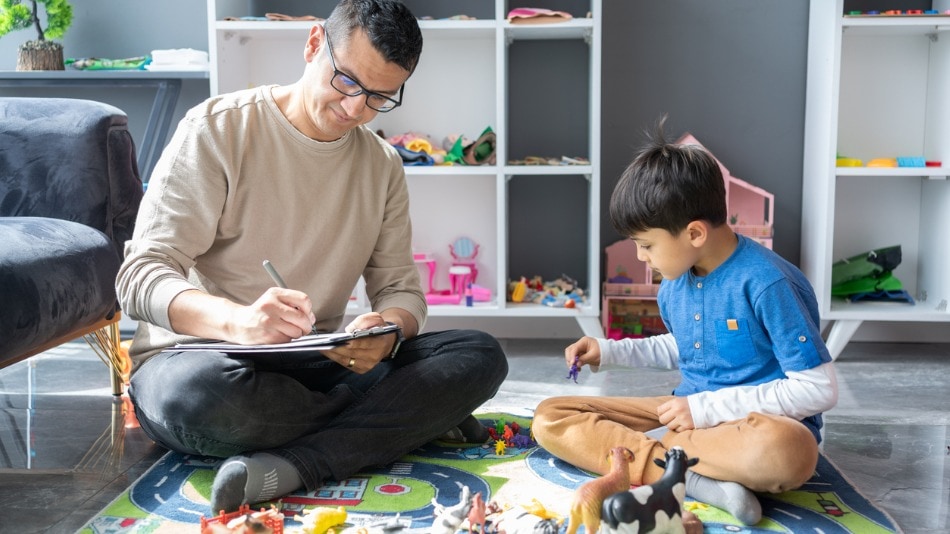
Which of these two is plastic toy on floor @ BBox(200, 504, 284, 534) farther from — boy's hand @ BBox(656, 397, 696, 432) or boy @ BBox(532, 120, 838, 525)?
boy's hand @ BBox(656, 397, 696, 432)

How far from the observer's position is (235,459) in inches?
56.8

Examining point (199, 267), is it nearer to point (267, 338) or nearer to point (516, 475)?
point (267, 338)

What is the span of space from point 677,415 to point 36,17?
2.36 m

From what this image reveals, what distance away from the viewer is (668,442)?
1573 mm

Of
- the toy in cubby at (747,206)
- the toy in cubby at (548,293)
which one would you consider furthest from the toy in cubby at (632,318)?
the toy in cubby at (747,206)

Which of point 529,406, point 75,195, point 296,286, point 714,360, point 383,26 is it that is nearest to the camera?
point 383,26

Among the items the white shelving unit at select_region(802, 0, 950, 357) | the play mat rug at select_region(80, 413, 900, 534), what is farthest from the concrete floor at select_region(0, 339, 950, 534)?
the white shelving unit at select_region(802, 0, 950, 357)

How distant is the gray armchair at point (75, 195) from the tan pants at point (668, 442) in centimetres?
95

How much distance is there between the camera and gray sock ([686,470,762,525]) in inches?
55.3

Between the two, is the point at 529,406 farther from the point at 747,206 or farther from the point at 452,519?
the point at 747,206

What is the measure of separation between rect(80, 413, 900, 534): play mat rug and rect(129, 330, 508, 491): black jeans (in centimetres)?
5

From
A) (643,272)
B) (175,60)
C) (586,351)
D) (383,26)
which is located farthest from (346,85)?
(643,272)

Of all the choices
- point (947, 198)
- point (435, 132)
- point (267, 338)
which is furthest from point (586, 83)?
point (267, 338)

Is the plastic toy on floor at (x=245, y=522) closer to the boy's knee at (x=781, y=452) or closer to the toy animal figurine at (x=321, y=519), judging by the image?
the toy animal figurine at (x=321, y=519)
